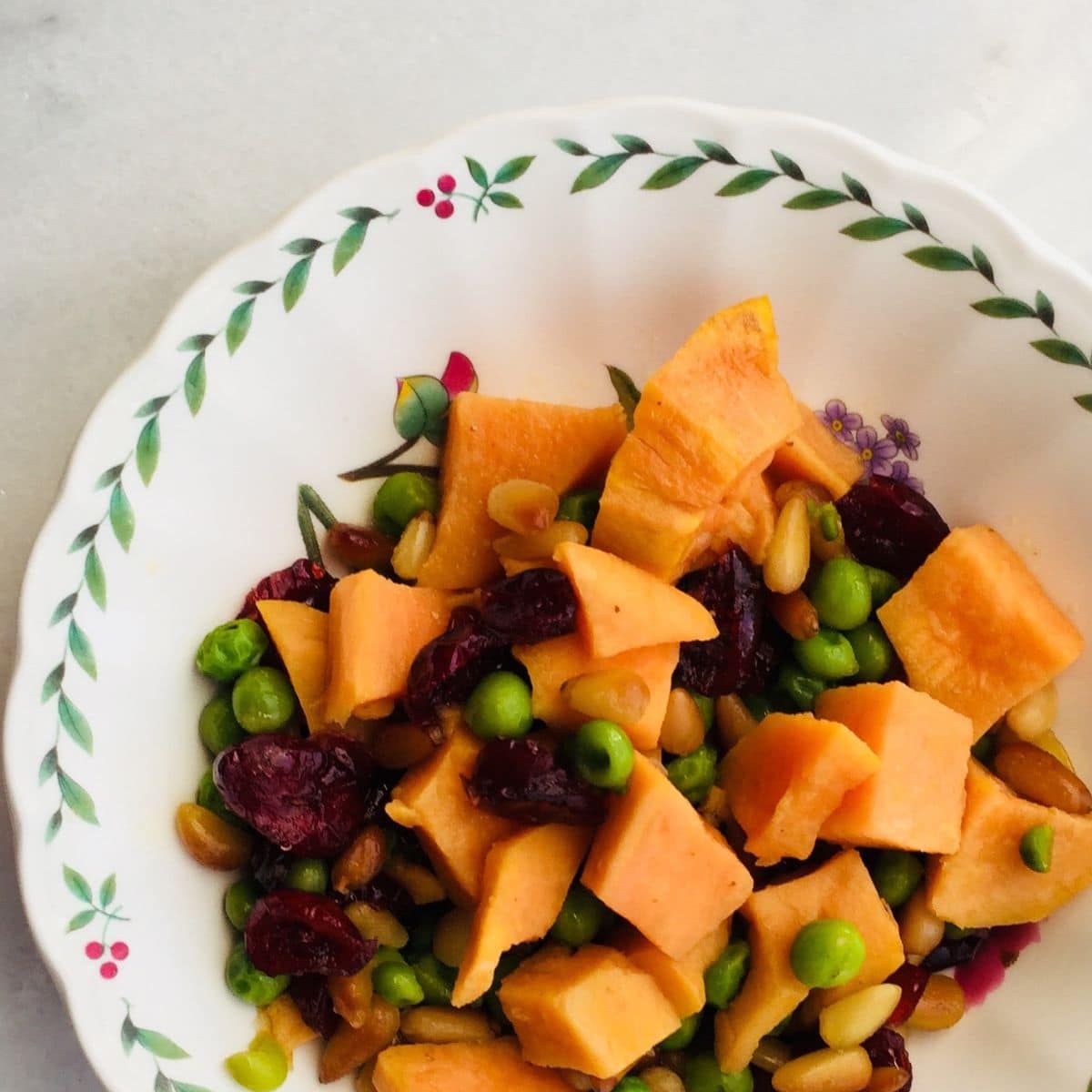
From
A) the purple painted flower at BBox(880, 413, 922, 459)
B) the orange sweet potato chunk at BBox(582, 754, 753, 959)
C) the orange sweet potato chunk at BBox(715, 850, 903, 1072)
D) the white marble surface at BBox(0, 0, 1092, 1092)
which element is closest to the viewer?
the orange sweet potato chunk at BBox(582, 754, 753, 959)

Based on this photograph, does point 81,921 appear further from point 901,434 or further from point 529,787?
point 901,434

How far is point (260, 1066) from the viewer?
1.81m

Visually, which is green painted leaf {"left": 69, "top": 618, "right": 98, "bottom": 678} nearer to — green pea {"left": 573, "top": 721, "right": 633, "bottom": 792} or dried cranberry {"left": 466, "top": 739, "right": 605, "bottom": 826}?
dried cranberry {"left": 466, "top": 739, "right": 605, "bottom": 826}

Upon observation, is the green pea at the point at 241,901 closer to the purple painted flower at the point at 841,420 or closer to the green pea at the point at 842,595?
the green pea at the point at 842,595

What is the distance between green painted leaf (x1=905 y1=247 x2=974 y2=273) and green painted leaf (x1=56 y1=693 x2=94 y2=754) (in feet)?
5.18

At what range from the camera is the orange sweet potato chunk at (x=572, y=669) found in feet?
6.04

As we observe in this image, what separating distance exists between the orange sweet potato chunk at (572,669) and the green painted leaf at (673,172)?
31.4 inches

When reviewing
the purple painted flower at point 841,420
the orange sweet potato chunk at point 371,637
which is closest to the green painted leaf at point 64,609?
the orange sweet potato chunk at point 371,637

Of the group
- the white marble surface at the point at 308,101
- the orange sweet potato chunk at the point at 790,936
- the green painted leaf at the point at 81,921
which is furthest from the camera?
the white marble surface at the point at 308,101

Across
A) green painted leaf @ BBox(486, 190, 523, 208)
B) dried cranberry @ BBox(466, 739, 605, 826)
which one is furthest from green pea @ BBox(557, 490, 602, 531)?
green painted leaf @ BBox(486, 190, 523, 208)

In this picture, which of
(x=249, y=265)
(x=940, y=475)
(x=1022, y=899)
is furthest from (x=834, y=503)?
(x=249, y=265)

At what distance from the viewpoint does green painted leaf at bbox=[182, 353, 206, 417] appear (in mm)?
1805

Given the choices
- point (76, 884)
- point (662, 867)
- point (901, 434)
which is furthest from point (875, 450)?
point (76, 884)

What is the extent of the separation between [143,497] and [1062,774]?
5.42 feet
